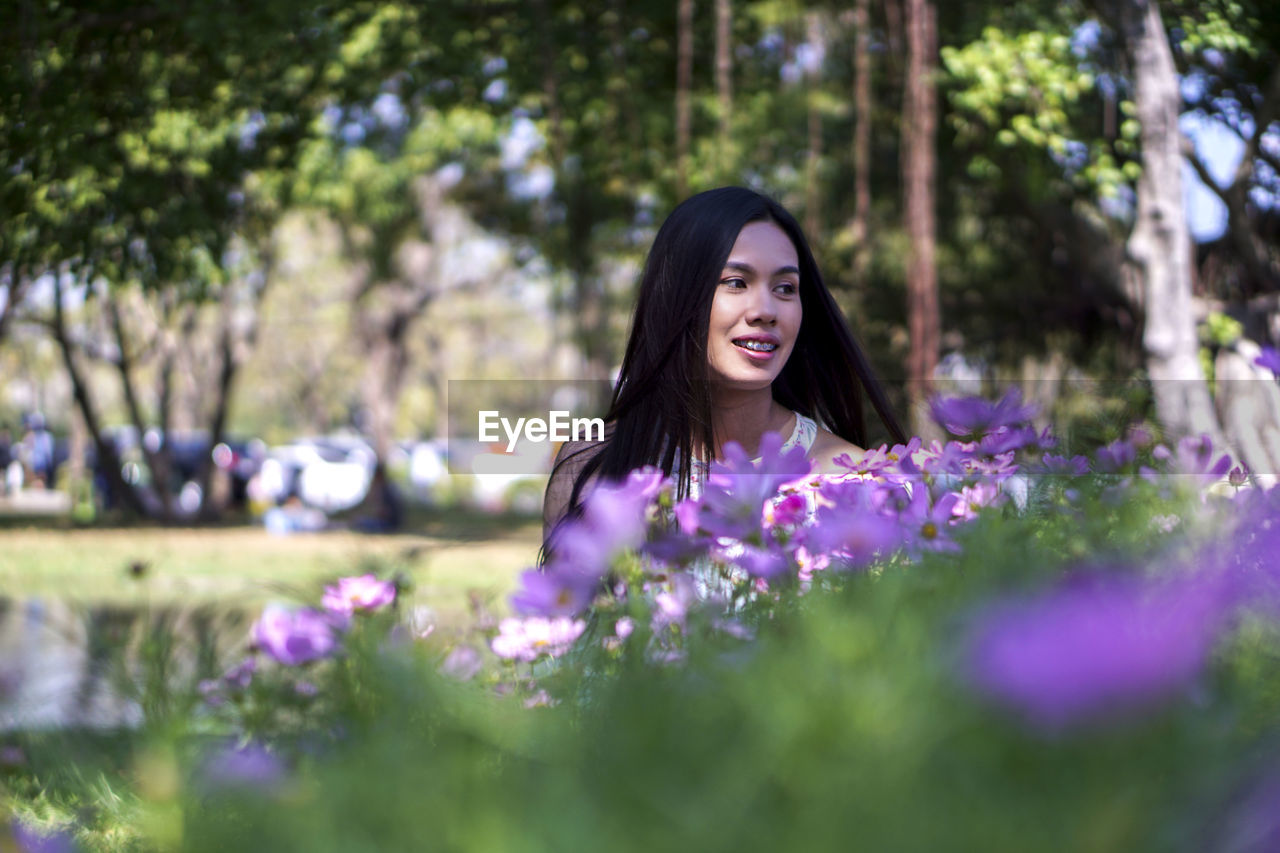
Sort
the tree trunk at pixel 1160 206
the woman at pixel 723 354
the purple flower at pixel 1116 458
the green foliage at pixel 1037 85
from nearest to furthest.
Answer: the purple flower at pixel 1116 458 < the woman at pixel 723 354 < the tree trunk at pixel 1160 206 < the green foliage at pixel 1037 85

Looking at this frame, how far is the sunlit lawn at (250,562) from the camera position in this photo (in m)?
0.97

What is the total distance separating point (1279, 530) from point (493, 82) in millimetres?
11111

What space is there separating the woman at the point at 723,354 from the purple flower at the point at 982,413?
2.81 feet

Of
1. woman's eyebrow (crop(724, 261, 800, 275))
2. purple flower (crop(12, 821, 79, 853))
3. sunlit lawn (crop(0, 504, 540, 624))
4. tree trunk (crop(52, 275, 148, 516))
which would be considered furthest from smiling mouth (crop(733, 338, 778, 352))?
tree trunk (crop(52, 275, 148, 516))

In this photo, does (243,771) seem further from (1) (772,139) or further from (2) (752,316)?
(1) (772,139)

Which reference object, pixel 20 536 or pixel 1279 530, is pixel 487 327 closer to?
pixel 20 536

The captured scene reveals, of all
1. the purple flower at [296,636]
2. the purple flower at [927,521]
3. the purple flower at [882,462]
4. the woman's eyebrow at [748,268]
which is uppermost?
the woman's eyebrow at [748,268]

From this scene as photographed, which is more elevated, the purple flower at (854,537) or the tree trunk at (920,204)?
the tree trunk at (920,204)

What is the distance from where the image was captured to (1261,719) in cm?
65

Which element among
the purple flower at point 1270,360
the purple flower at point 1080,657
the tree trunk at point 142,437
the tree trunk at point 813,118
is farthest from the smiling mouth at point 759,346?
the tree trunk at point 142,437

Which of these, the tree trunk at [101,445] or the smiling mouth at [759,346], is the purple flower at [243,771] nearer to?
the smiling mouth at [759,346]

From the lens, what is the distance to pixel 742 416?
2.65 m

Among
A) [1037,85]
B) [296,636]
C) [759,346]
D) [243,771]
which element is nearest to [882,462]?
Result: [296,636]

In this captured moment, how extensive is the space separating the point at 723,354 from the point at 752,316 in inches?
3.3
